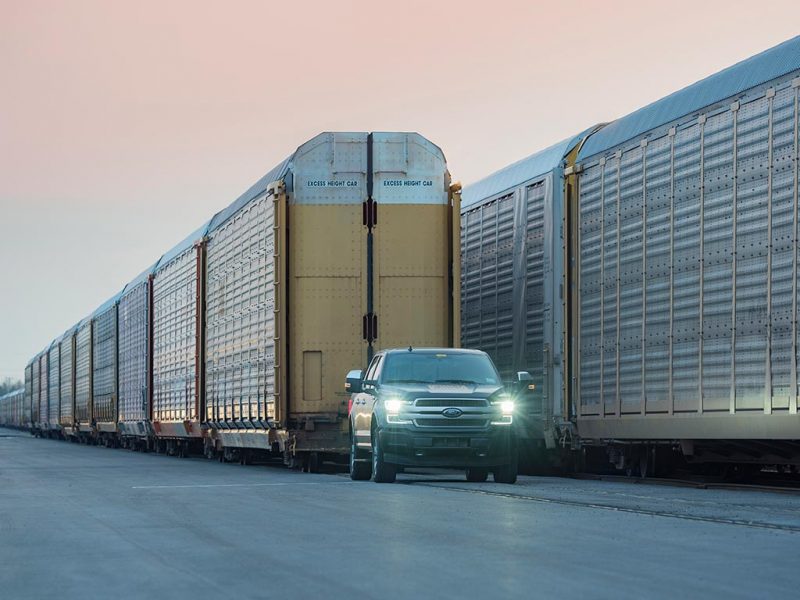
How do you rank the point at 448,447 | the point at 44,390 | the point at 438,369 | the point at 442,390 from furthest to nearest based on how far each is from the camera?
1. the point at 44,390
2. the point at 438,369
3. the point at 442,390
4. the point at 448,447

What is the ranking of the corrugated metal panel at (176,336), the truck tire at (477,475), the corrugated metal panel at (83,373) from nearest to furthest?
the truck tire at (477,475), the corrugated metal panel at (176,336), the corrugated metal panel at (83,373)

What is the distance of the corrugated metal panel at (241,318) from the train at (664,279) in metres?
3.88

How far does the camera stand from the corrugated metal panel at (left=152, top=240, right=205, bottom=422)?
34.0 m

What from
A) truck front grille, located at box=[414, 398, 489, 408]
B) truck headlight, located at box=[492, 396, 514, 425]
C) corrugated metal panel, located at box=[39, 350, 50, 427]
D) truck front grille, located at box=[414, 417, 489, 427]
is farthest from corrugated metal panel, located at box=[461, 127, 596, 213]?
corrugated metal panel, located at box=[39, 350, 50, 427]

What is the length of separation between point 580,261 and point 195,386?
1303cm

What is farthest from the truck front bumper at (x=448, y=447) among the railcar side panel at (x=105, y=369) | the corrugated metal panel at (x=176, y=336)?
the railcar side panel at (x=105, y=369)

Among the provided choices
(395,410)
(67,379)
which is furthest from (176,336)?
(67,379)

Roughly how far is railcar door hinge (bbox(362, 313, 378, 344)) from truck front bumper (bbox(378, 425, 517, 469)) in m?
4.24

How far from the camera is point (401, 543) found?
36.8ft

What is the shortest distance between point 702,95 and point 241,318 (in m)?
11.8

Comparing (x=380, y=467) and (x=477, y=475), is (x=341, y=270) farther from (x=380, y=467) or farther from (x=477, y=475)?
(x=380, y=467)

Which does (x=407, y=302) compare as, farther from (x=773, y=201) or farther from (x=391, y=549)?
(x=391, y=549)

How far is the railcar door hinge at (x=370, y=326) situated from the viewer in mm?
24156

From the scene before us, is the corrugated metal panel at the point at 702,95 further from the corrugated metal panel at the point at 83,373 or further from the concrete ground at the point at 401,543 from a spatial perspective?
the corrugated metal panel at the point at 83,373
